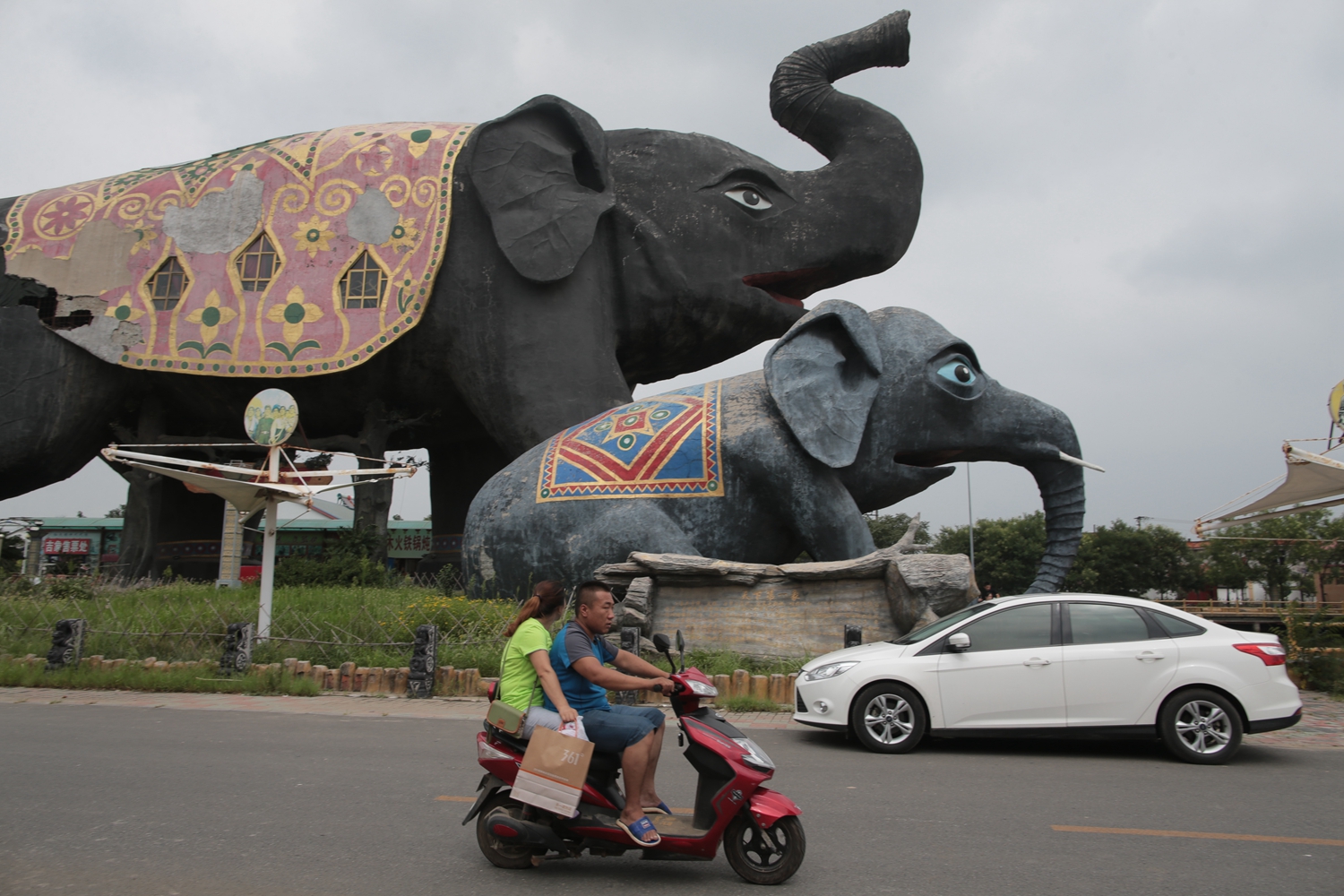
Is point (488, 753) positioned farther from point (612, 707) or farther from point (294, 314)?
point (294, 314)

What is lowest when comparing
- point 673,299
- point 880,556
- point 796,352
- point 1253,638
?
point 1253,638

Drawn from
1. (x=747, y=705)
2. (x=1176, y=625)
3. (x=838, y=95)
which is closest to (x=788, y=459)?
(x=747, y=705)

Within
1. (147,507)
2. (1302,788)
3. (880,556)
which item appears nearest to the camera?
(1302,788)

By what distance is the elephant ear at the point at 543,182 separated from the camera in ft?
A: 40.0

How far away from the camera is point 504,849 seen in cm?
369

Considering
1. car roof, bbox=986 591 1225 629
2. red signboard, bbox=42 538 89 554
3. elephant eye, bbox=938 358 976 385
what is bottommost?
car roof, bbox=986 591 1225 629

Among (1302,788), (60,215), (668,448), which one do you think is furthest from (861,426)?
(60,215)

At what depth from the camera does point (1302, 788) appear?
5.20 meters

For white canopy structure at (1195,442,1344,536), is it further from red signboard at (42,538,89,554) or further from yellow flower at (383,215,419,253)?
red signboard at (42,538,89,554)

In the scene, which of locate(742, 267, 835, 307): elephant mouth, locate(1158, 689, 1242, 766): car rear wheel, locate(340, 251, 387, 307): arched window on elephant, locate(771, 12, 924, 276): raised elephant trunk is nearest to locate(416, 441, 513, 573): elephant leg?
locate(340, 251, 387, 307): arched window on elephant

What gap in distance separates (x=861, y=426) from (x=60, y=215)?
11.5m

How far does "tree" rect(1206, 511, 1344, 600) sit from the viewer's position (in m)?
37.9

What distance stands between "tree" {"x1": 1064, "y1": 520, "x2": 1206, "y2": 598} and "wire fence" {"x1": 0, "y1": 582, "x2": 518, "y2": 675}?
42303mm

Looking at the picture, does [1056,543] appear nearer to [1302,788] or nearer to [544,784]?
[1302,788]
